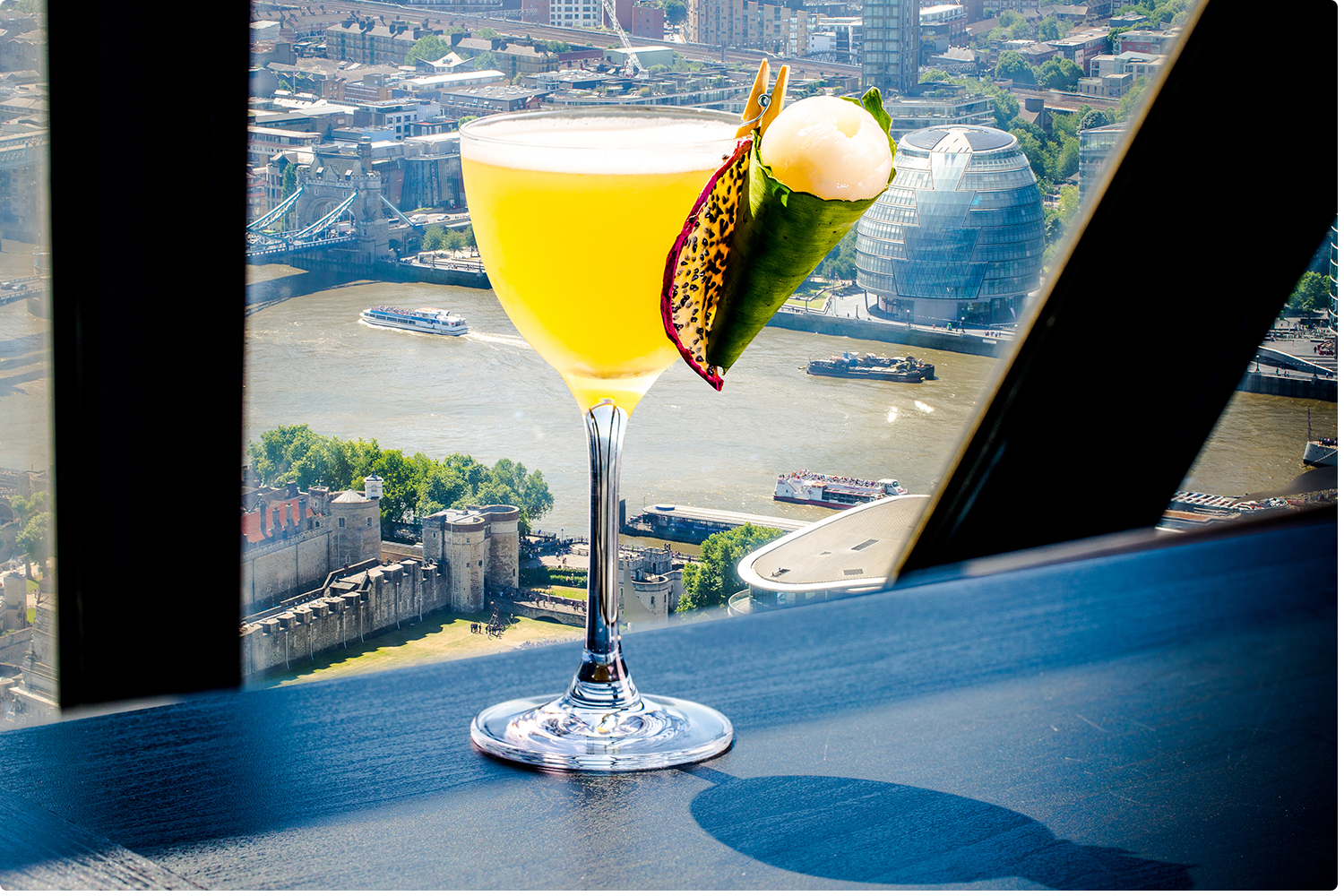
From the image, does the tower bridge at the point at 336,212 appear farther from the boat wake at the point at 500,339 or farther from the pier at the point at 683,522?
the pier at the point at 683,522

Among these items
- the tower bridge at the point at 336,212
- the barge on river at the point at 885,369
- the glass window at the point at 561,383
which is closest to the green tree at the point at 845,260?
the glass window at the point at 561,383

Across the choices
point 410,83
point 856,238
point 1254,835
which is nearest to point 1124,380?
point 856,238

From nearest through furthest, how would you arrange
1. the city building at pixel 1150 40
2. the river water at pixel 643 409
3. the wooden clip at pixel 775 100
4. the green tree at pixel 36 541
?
1. the wooden clip at pixel 775 100
2. the green tree at pixel 36 541
3. the river water at pixel 643 409
4. the city building at pixel 1150 40

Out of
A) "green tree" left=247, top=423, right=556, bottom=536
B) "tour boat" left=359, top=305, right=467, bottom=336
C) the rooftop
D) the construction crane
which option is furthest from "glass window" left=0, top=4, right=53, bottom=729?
the rooftop

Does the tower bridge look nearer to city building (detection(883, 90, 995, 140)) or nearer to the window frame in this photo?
the window frame

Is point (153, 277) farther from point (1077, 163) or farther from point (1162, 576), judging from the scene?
point (1077, 163)
